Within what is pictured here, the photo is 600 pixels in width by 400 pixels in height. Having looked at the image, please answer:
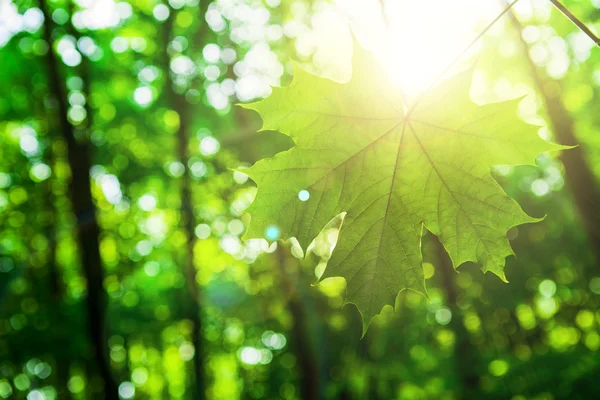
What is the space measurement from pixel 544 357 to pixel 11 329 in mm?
11122

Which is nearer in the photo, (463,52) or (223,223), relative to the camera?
(463,52)

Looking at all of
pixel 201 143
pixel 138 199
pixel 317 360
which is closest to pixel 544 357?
pixel 317 360

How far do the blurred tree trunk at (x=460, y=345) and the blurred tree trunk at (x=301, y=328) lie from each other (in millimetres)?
3064

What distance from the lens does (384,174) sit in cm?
169

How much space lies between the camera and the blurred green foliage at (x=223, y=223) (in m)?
9.40

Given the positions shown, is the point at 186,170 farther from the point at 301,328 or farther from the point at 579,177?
the point at 579,177

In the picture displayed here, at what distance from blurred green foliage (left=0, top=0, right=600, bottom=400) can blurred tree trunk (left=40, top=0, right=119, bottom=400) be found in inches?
7.4

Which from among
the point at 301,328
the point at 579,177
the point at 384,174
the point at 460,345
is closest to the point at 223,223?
the point at 301,328

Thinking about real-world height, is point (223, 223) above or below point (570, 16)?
below

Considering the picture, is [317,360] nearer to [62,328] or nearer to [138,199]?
[62,328]

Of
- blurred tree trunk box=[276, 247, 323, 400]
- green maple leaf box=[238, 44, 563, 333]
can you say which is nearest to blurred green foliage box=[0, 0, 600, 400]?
blurred tree trunk box=[276, 247, 323, 400]

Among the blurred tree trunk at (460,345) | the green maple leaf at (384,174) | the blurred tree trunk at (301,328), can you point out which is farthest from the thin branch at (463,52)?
the blurred tree trunk at (301,328)

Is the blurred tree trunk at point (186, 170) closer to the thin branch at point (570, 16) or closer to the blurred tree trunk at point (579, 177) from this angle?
the blurred tree trunk at point (579, 177)

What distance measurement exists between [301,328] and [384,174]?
33.2ft
